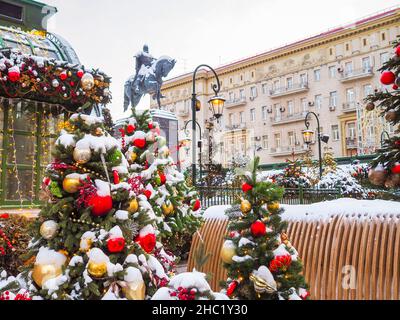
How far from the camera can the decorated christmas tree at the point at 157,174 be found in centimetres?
576

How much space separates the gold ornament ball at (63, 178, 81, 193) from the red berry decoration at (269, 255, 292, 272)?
5.47ft

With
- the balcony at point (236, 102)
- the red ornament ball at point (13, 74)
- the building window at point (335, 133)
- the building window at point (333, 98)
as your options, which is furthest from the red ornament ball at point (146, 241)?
the balcony at point (236, 102)

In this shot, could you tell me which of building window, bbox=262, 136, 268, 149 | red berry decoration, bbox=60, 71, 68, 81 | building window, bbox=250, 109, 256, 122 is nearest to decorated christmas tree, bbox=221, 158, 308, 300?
red berry decoration, bbox=60, 71, 68, 81

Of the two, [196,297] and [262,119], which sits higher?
[262,119]

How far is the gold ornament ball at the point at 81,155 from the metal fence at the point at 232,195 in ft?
24.4

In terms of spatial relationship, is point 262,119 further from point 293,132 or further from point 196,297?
point 196,297

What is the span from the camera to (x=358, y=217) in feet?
13.8

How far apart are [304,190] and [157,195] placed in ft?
28.6

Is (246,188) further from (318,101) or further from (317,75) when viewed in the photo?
(317,75)

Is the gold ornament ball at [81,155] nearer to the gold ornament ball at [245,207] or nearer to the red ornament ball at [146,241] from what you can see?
the red ornament ball at [146,241]

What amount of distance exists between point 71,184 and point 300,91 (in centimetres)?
4319

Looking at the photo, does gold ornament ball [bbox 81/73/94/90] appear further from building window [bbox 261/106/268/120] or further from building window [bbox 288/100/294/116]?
building window [bbox 261/106/268/120]
